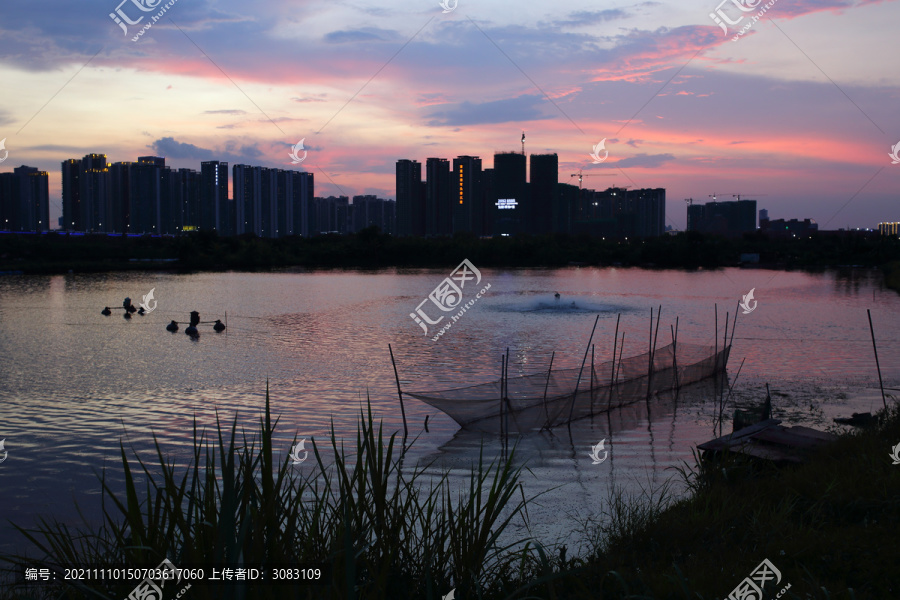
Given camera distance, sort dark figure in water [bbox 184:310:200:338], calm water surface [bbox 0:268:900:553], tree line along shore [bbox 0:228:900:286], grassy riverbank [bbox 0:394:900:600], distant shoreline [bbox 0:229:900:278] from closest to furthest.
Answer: grassy riverbank [bbox 0:394:900:600] → calm water surface [bbox 0:268:900:553] → dark figure in water [bbox 184:310:200:338] → distant shoreline [bbox 0:229:900:278] → tree line along shore [bbox 0:228:900:286]

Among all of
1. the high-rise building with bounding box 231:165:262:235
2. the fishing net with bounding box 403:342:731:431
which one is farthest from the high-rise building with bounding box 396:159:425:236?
the fishing net with bounding box 403:342:731:431

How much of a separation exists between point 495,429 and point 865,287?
116 feet

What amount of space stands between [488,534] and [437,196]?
89.2 m

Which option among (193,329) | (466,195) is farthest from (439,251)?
(193,329)

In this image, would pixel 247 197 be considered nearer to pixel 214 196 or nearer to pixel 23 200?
pixel 214 196

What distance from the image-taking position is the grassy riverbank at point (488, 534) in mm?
2453

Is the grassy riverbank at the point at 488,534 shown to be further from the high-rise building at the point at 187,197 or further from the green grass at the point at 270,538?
the high-rise building at the point at 187,197

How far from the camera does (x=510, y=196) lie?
305ft

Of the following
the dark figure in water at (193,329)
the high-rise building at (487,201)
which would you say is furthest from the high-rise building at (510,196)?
the dark figure in water at (193,329)

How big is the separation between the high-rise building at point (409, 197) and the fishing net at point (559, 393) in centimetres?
7998

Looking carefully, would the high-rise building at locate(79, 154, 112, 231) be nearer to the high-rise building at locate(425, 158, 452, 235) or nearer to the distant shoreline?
the distant shoreline

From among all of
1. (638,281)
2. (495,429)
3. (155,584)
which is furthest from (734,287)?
(155,584)

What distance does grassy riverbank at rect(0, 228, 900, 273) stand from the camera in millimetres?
56719

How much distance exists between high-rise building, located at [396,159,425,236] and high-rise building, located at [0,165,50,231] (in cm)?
4099
